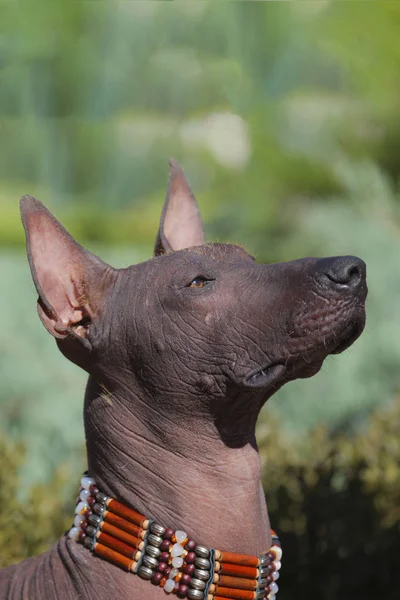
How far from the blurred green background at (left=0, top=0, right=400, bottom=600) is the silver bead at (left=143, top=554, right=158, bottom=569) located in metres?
4.05

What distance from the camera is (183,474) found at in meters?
2.78

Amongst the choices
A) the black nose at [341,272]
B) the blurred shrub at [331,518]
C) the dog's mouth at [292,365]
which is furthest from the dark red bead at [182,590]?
the blurred shrub at [331,518]

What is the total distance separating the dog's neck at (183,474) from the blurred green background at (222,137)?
3.91 meters

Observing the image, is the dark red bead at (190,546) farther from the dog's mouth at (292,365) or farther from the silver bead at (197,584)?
the dog's mouth at (292,365)

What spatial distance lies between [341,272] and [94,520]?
3.23 ft

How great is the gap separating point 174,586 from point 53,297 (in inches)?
34.8

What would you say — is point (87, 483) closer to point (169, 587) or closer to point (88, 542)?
point (88, 542)

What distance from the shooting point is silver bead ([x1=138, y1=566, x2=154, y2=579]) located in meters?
2.70

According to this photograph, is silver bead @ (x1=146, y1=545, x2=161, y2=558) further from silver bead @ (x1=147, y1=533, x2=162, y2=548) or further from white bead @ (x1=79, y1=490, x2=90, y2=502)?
white bead @ (x1=79, y1=490, x2=90, y2=502)

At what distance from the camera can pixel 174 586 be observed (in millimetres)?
2693

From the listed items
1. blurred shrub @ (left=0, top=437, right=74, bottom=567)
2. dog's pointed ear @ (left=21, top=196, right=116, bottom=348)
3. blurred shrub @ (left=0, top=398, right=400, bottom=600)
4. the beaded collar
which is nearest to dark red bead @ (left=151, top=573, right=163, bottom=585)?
the beaded collar

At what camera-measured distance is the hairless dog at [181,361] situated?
2.66 m

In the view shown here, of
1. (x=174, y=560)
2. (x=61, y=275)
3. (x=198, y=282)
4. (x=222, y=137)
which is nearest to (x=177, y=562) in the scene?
(x=174, y=560)

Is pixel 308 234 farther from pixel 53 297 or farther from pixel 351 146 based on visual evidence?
pixel 53 297
